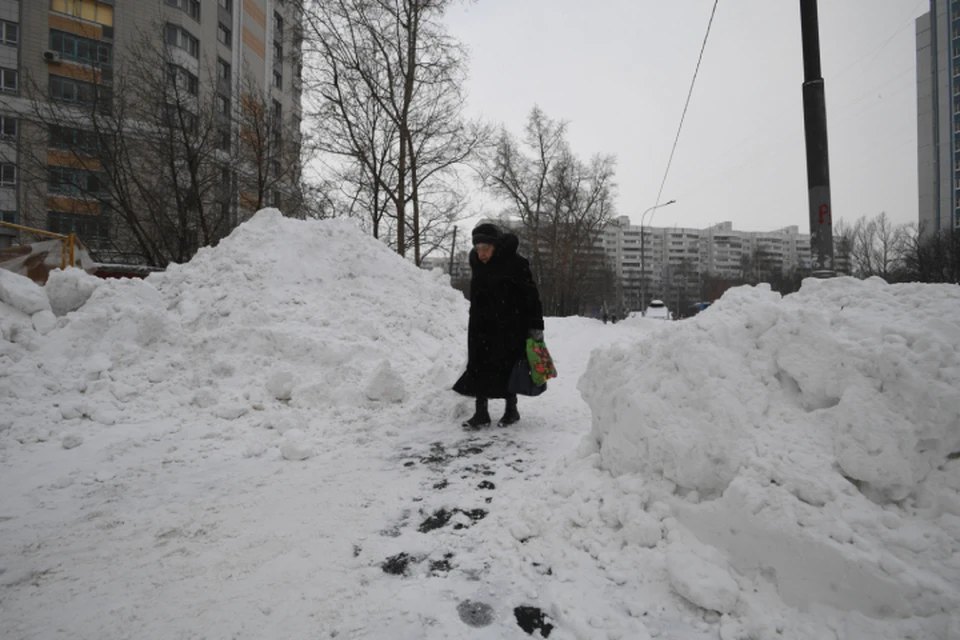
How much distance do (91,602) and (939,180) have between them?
60.6m

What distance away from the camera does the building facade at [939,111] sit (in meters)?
39.2

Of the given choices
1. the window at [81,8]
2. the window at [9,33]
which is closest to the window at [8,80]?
the window at [9,33]

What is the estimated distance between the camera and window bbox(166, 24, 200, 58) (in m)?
26.1

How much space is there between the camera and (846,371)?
199 centimetres

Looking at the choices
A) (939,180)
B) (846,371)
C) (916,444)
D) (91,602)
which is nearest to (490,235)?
(846,371)

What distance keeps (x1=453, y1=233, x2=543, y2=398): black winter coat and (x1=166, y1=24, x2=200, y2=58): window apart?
31733mm

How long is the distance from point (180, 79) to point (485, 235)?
41.6ft

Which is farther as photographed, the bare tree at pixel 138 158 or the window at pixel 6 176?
the window at pixel 6 176

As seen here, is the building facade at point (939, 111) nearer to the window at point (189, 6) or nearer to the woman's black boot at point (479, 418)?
the woman's black boot at point (479, 418)

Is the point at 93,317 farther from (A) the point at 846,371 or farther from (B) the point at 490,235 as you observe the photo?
(A) the point at 846,371

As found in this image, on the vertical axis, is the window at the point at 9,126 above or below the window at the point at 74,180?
above

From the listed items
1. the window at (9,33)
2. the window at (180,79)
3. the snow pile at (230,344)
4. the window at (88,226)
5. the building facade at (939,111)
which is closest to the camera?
the snow pile at (230,344)

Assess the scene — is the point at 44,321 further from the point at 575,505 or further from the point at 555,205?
the point at 555,205

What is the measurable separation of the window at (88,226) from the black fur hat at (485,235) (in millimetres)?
12986
